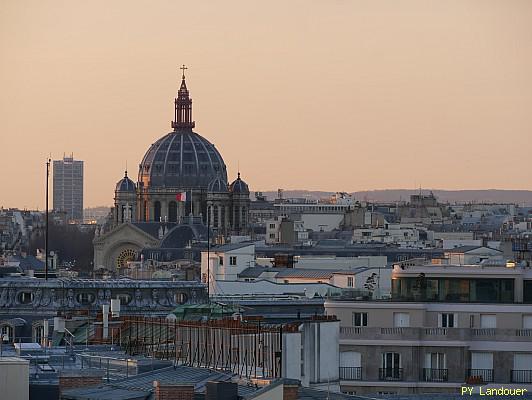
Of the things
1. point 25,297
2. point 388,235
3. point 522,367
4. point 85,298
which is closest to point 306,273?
point 85,298

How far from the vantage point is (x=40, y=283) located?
71.1 m

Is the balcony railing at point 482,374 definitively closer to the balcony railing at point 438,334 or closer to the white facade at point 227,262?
the balcony railing at point 438,334

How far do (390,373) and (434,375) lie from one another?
2.39ft

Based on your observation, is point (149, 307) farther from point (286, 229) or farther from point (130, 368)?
point (286, 229)

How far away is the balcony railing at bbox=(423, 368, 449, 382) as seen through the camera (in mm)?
46375

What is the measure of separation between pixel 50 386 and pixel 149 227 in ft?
496

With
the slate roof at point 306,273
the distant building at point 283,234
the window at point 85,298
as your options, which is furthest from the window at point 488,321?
the distant building at point 283,234

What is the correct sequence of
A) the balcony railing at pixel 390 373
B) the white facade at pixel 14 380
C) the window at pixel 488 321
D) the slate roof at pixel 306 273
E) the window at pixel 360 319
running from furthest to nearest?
the slate roof at pixel 306 273 → the window at pixel 360 319 → the window at pixel 488 321 → the balcony railing at pixel 390 373 → the white facade at pixel 14 380

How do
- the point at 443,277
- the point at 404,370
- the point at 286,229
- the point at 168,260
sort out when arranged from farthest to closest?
the point at 286,229 < the point at 168,260 < the point at 443,277 < the point at 404,370

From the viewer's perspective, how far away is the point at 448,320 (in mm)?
48656

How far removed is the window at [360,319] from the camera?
48719 millimetres

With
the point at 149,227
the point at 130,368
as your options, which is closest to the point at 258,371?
the point at 130,368

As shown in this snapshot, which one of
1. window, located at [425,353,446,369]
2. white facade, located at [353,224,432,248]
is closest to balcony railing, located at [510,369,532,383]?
window, located at [425,353,446,369]

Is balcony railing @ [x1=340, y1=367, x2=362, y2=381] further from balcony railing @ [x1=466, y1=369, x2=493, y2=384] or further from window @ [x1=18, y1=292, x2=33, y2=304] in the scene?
window @ [x1=18, y1=292, x2=33, y2=304]
